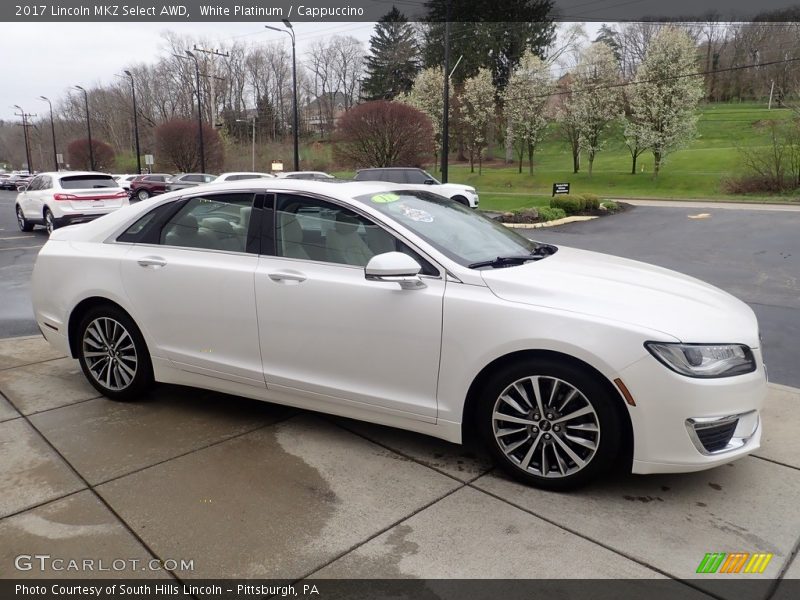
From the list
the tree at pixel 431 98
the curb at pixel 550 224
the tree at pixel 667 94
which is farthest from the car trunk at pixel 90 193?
the tree at pixel 431 98

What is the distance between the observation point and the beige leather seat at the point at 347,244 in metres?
3.44

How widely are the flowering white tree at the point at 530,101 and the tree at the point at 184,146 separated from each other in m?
23.6

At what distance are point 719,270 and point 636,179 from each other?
29.5 meters

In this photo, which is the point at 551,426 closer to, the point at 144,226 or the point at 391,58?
the point at 144,226

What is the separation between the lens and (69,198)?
14945 mm

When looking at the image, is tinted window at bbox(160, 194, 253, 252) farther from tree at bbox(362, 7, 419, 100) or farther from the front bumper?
tree at bbox(362, 7, 419, 100)

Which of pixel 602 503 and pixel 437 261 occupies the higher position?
pixel 437 261

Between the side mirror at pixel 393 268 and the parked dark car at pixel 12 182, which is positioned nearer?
the side mirror at pixel 393 268

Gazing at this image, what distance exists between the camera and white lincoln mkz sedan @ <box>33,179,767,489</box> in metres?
2.84

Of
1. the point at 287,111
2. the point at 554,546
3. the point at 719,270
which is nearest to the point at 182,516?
the point at 554,546

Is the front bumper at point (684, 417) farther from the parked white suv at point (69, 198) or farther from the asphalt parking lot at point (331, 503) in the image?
the parked white suv at point (69, 198)

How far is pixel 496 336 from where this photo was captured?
3.00m

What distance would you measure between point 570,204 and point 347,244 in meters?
17.8

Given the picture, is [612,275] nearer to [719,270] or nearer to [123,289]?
[123,289]
